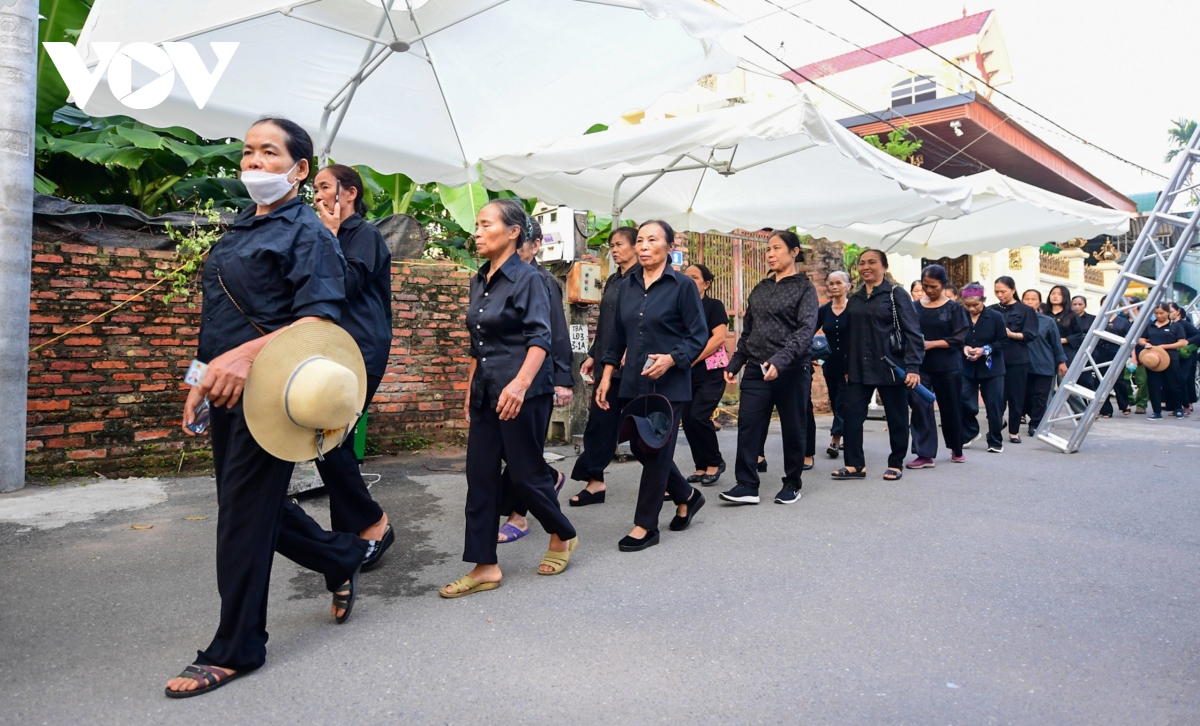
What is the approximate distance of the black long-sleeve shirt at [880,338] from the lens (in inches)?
271

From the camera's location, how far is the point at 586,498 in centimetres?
588

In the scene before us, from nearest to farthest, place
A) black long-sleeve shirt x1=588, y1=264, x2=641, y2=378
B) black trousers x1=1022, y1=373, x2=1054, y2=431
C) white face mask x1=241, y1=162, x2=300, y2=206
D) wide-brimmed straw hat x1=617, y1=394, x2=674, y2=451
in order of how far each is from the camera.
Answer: white face mask x1=241, y1=162, x2=300, y2=206 → wide-brimmed straw hat x1=617, y1=394, x2=674, y2=451 → black long-sleeve shirt x1=588, y1=264, x2=641, y2=378 → black trousers x1=1022, y1=373, x2=1054, y2=431

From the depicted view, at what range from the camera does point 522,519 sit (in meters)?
5.05

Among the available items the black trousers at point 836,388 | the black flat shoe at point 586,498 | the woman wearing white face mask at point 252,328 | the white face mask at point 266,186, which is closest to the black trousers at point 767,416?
the black flat shoe at point 586,498

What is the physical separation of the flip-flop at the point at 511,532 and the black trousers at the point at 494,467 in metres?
0.96

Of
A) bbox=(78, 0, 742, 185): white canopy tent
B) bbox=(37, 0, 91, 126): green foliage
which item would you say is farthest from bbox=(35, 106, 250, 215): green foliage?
bbox=(78, 0, 742, 185): white canopy tent

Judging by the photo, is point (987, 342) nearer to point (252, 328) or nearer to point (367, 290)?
point (367, 290)

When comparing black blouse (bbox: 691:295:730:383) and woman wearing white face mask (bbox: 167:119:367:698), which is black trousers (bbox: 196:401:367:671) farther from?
black blouse (bbox: 691:295:730:383)

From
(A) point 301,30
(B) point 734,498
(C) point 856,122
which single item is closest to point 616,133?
(A) point 301,30

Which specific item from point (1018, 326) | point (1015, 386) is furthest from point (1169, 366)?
point (1018, 326)

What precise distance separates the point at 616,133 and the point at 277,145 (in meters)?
3.72

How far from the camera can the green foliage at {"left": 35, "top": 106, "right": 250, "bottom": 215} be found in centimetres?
716

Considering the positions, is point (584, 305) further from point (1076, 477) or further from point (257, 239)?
point (257, 239)

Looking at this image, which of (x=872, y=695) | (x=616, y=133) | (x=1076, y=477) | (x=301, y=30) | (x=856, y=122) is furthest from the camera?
(x=856, y=122)
